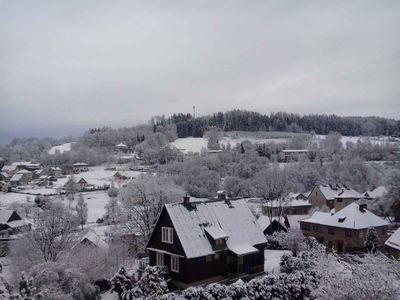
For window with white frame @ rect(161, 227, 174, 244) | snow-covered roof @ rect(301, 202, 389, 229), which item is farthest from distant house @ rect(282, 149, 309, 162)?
window with white frame @ rect(161, 227, 174, 244)

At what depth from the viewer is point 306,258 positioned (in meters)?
26.8

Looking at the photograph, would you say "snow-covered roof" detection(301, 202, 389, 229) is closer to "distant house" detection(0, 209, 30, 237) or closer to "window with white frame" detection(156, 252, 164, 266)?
"window with white frame" detection(156, 252, 164, 266)

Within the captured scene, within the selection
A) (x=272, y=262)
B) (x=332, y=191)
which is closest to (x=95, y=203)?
(x=332, y=191)

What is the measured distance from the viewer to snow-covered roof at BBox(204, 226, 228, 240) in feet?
85.7

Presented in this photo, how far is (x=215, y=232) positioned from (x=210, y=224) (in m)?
0.97

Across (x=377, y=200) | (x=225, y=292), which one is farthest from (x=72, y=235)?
(x=377, y=200)

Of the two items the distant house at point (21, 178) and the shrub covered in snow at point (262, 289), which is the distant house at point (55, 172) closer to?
the distant house at point (21, 178)

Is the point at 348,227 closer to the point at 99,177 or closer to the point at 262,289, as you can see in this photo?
the point at 262,289

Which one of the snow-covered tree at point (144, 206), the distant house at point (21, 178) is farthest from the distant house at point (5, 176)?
the snow-covered tree at point (144, 206)

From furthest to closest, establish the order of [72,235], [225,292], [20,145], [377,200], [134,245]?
[20,145] → [377,200] → [134,245] → [72,235] → [225,292]

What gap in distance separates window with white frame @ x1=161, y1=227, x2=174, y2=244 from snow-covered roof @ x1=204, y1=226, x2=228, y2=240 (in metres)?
2.34

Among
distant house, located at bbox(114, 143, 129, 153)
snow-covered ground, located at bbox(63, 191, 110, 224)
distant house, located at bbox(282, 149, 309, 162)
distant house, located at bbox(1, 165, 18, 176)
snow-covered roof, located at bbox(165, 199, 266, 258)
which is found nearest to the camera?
snow-covered roof, located at bbox(165, 199, 266, 258)

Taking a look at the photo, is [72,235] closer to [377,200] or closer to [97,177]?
[377,200]

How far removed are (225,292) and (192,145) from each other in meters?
126
